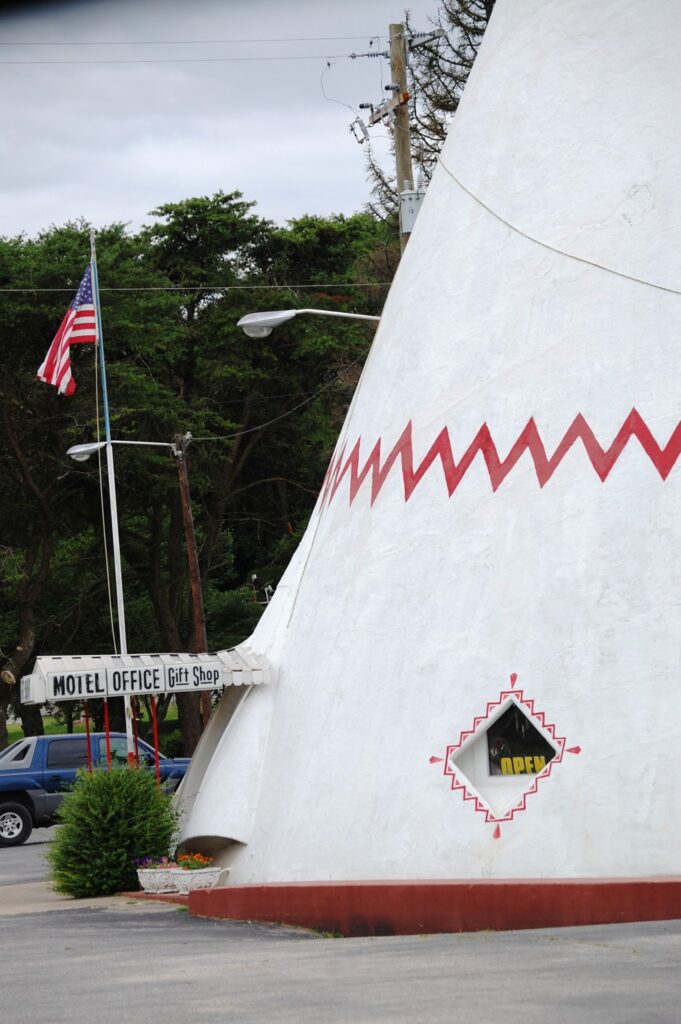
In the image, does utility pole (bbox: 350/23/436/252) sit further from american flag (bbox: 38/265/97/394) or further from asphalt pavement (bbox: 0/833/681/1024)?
asphalt pavement (bbox: 0/833/681/1024)

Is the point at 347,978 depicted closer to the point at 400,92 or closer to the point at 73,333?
the point at 400,92

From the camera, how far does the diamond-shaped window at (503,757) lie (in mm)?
10227

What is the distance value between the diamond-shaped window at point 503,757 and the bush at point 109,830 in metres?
4.59

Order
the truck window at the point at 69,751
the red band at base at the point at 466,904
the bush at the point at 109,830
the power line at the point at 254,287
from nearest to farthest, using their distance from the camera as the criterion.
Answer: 1. the red band at base at the point at 466,904
2. the bush at the point at 109,830
3. the truck window at the point at 69,751
4. the power line at the point at 254,287

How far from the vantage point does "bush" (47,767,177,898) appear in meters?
14.0

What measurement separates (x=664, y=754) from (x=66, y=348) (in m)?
15.9

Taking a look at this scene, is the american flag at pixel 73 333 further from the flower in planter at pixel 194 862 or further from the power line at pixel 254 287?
the flower in planter at pixel 194 862

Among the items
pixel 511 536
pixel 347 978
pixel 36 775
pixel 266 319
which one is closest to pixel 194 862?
pixel 511 536

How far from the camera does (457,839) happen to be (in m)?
10.2

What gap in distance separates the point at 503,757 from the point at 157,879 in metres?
4.55

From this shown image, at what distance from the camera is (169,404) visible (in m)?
33.8

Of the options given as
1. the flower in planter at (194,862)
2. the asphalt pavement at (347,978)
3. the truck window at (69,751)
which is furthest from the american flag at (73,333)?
the asphalt pavement at (347,978)

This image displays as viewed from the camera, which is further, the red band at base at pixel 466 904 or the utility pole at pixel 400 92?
the utility pole at pixel 400 92

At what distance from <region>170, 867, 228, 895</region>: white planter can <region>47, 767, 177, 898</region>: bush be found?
3.39 feet
